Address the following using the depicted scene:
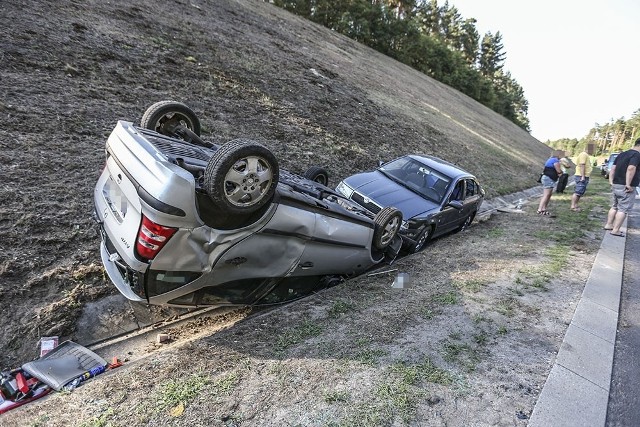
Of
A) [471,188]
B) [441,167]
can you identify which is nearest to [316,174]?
[441,167]

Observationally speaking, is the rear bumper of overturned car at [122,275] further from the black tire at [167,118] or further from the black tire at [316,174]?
the black tire at [316,174]

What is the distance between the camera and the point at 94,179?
5383 mm

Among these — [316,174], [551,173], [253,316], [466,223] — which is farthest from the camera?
[551,173]

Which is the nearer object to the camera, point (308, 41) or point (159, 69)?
point (159, 69)

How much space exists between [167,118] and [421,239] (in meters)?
4.40

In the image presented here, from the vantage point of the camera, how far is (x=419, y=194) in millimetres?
7227

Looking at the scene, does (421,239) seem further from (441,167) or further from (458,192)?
(441,167)

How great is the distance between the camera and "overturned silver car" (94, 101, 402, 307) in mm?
2945

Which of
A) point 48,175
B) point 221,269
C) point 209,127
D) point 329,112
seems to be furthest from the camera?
point 329,112

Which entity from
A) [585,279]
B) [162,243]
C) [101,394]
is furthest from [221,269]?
[585,279]

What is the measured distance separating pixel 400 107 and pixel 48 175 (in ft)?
46.5

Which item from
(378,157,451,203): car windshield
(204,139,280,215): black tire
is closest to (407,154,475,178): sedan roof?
(378,157,451,203): car windshield

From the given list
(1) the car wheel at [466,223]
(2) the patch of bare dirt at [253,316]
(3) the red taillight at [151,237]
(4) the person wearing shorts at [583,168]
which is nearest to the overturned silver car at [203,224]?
(3) the red taillight at [151,237]

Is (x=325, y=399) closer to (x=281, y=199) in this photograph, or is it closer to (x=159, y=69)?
(x=281, y=199)
